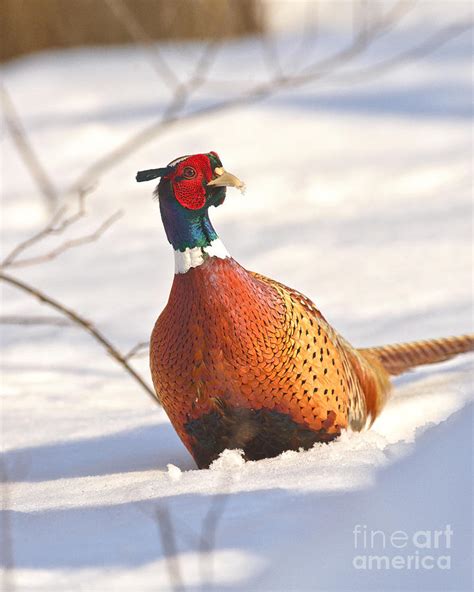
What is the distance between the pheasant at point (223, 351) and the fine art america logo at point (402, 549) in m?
0.60

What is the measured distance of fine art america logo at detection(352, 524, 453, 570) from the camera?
83.8 inches

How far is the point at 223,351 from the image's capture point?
273 cm

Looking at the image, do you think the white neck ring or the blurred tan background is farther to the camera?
the blurred tan background

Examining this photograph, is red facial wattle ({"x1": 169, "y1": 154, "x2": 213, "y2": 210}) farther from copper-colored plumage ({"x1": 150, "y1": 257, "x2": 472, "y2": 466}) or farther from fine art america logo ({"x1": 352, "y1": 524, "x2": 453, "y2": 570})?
fine art america logo ({"x1": 352, "y1": 524, "x2": 453, "y2": 570})

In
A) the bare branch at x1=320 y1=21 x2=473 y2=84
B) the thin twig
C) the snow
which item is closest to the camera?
the snow

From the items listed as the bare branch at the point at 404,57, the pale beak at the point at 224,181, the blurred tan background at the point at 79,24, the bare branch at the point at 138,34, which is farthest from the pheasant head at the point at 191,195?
the blurred tan background at the point at 79,24

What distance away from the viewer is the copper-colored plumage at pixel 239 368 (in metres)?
2.73

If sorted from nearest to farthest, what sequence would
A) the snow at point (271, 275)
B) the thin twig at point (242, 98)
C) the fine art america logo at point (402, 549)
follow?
the fine art america logo at point (402, 549)
the snow at point (271, 275)
the thin twig at point (242, 98)

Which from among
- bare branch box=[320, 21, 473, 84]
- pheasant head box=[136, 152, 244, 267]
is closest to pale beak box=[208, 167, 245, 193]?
pheasant head box=[136, 152, 244, 267]

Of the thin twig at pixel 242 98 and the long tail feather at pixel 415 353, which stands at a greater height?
the thin twig at pixel 242 98

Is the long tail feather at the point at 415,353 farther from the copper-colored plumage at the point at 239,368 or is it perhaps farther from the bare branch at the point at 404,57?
the bare branch at the point at 404,57

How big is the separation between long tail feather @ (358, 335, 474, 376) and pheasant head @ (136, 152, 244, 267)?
0.91 metres

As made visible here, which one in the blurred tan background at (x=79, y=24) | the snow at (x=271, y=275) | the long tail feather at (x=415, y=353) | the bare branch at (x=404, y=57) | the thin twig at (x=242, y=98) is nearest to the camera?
the snow at (x=271, y=275)

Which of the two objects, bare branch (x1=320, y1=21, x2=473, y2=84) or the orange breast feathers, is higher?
bare branch (x1=320, y1=21, x2=473, y2=84)
